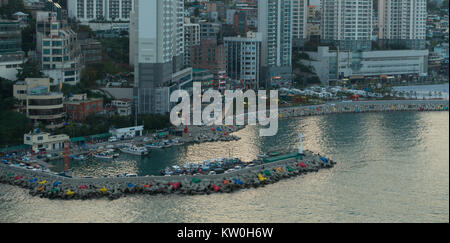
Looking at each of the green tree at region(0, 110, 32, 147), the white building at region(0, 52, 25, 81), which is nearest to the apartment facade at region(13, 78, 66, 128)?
the green tree at region(0, 110, 32, 147)

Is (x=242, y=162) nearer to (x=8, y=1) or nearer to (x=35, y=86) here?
(x=35, y=86)

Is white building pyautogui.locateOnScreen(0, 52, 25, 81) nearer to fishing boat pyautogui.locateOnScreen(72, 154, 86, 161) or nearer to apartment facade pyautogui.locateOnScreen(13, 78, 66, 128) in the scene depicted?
apartment facade pyautogui.locateOnScreen(13, 78, 66, 128)

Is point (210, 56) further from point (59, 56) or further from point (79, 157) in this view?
point (79, 157)

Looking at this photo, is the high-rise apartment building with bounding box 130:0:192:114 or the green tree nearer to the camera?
the green tree

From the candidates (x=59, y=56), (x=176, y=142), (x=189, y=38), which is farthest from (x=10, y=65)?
(x=189, y=38)

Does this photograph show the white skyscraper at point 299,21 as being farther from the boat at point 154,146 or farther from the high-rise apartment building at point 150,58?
the boat at point 154,146

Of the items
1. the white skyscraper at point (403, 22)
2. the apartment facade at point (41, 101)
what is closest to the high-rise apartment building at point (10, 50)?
the apartment facade at point (41, 101)
